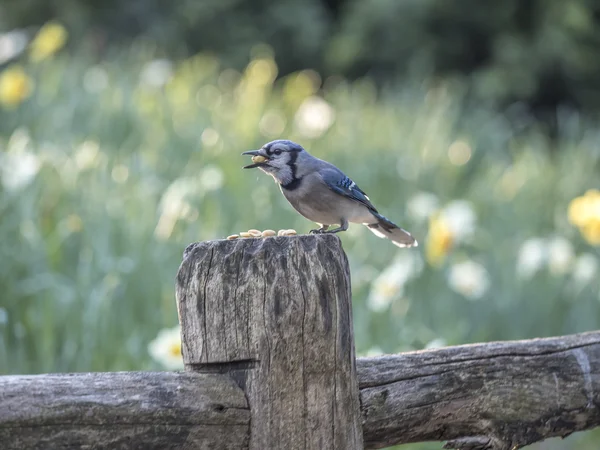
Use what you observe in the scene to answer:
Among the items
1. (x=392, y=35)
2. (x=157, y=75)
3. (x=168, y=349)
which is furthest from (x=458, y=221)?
(x=392, y=35)

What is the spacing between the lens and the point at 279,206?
16.3 feet

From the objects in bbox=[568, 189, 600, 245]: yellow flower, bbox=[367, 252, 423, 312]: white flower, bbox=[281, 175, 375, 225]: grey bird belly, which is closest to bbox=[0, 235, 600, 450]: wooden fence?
bbox=[281, 175, 375, 225]: grey bird belly

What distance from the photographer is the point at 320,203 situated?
9.13 feet

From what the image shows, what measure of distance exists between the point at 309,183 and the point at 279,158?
124 millimetres

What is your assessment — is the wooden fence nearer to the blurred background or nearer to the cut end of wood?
the cut end of wood

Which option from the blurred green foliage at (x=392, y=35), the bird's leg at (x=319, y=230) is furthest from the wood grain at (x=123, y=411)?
the blurred green foliage at (x=392, y=35)

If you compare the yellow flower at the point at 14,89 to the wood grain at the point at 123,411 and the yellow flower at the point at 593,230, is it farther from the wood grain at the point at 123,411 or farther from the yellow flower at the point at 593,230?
the wood grain at the point at 123,411

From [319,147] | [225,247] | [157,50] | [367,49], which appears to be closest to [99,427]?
[225,247]

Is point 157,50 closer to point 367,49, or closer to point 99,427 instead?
point 367,49

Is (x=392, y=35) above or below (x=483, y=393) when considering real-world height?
above

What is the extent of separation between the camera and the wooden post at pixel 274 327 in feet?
5.43

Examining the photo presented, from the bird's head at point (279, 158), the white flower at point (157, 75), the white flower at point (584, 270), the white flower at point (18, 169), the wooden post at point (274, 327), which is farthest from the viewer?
the white flower at point (157, 75)

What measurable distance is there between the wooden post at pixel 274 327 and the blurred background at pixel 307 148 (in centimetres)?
158

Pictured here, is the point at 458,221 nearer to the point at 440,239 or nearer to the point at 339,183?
the point at 440,239
